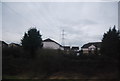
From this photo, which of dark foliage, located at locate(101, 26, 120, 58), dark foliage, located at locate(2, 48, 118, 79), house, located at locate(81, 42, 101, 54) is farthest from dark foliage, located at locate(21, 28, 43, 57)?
dark foliage, located at locate(101, 26, 120, 58)

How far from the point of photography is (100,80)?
1026cm

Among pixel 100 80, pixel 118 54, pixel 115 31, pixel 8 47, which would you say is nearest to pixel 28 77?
pixel 8 47

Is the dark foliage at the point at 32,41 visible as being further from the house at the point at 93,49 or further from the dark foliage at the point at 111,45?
the dark foliage at the point at 111,45

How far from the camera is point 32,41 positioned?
14.7m

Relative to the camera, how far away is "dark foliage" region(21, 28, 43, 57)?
1358cm

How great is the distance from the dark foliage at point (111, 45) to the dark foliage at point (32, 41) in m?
5.37

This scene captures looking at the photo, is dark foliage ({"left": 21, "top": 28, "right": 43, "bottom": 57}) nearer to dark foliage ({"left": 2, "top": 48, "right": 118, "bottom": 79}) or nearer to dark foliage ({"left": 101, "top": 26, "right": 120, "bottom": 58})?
dark foliage ({"left": 2, "top": 48, "right": 118, "bottom": 79})

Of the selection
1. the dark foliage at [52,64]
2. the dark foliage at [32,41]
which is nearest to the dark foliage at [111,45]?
the dark foliage at [52,64]

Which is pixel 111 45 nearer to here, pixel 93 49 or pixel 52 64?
pixel 52 64

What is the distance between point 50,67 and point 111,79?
4237 millimetres

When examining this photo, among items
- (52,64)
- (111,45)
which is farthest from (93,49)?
(52,64)

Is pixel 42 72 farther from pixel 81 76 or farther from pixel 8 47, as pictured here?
pixel 8 47

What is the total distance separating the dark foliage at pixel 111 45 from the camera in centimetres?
1153

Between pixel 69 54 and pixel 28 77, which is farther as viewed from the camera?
pixel 69 54
